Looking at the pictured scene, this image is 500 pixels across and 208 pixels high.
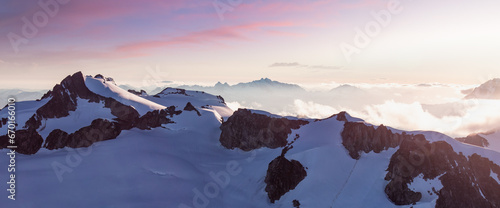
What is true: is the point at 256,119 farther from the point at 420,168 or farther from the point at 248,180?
the point at 420,168

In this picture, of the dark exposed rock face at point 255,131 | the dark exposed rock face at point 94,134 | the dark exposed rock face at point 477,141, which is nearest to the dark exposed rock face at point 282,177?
the dark exposed rock face at point 255,131

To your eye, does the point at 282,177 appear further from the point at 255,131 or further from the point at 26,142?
the point at 26,142

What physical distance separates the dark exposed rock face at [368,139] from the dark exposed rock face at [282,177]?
73.5 ft

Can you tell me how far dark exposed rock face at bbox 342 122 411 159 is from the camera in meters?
106

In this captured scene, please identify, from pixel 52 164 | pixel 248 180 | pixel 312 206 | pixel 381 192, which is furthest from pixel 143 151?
pixel 381 192

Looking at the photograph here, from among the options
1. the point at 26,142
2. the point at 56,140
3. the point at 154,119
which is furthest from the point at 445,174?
the point at 26,142

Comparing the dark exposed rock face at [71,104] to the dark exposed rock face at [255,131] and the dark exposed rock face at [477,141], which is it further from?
the dark exposed rock face at [477,141]

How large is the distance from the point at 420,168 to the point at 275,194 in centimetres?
4651

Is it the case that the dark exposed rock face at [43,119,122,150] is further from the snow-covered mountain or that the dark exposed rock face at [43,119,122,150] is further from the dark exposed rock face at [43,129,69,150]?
the snow-covered mountain

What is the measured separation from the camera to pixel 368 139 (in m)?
107

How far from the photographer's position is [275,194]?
94.3 m

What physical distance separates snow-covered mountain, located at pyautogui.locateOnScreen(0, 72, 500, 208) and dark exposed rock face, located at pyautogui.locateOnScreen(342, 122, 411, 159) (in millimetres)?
389

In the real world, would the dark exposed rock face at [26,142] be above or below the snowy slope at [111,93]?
below

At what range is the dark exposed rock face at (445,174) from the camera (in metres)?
77.6
